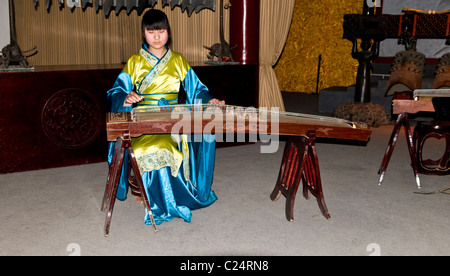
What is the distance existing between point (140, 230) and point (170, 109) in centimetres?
63

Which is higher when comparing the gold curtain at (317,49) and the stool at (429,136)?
the gold curtain at (317,49)

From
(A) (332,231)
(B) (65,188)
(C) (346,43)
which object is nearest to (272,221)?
(A) (332,231)

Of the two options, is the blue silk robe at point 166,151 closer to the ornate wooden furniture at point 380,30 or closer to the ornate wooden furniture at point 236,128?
the ornate wooden furniture at point 236,128

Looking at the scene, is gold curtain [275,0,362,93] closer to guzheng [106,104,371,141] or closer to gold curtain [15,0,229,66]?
gold curtain [15,0,229,66]

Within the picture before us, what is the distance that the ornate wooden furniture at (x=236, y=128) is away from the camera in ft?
6.79

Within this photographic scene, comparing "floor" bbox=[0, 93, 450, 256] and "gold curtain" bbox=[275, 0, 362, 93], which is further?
"gold curtain" bbox=[275, 0, 362, 93]

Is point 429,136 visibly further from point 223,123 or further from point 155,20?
point 155,20

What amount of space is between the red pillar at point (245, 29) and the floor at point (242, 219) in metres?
1.30

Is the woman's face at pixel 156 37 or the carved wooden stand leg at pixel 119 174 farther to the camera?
the woman's face at pixel 156 37

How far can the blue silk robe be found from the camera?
2363 mm

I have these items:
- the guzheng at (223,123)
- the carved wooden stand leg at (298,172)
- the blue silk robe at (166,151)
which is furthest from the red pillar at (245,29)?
the guzheng at (223,123)

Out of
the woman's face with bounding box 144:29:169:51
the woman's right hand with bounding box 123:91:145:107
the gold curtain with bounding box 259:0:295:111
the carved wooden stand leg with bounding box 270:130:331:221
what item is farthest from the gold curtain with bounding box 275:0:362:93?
the woman's right hand with bounding box 123:91:145:107

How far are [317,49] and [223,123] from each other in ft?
21.8

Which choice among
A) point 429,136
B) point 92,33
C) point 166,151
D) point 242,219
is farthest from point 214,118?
point 92,33
